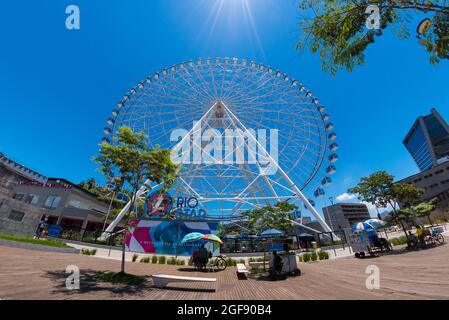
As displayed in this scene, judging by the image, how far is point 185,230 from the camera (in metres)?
22.4

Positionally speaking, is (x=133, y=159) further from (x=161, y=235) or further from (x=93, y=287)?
(x=161, y=235)

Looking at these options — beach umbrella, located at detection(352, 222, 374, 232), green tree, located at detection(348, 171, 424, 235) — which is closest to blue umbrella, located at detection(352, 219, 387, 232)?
beach umbrella, located at detection(352, 222, 374, 232)

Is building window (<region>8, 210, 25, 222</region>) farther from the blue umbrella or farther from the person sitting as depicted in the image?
the blue umbrella

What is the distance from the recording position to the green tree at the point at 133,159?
29.5 ft

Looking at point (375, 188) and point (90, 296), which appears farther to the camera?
point (375, 188)

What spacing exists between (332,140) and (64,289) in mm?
28080

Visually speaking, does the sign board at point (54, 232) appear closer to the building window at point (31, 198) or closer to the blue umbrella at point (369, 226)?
the building window at point (31, 198)

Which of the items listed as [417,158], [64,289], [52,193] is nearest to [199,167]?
[64,289]

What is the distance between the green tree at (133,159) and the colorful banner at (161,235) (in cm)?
1338

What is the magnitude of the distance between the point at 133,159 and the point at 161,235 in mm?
15561

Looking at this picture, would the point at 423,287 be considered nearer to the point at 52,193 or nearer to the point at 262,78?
the point at 262,78

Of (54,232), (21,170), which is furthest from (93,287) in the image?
(21,170)

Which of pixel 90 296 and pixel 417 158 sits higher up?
pixel 417 158

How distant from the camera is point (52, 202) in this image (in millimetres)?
36344
